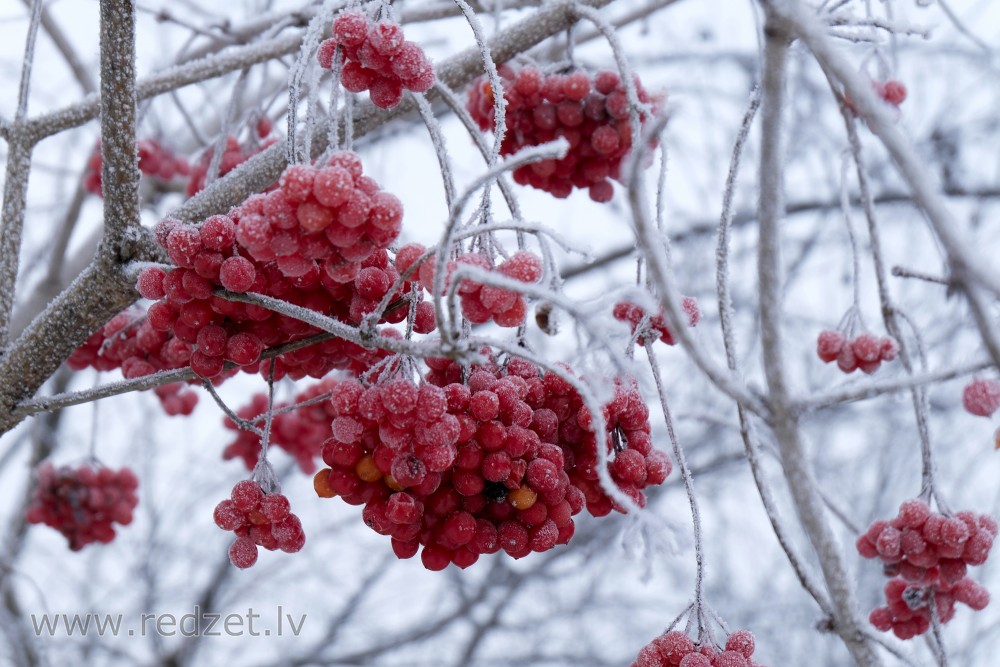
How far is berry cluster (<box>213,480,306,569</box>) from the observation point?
1034 mm

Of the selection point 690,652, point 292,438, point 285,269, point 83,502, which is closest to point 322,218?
point 285,269

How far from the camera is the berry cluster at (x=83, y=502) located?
6.68 ft

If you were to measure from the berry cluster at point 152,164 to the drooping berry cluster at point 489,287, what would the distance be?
152cm

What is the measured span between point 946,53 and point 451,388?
3073 mm

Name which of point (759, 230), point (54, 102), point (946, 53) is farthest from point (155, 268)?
point (946, 53)

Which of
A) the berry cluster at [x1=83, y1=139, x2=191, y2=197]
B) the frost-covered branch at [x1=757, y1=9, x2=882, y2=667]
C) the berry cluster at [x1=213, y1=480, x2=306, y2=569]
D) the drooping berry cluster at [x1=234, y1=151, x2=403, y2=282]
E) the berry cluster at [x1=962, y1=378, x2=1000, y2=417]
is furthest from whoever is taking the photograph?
the berry cluster at [x1=83, y1=139, x2=191, y2=197]

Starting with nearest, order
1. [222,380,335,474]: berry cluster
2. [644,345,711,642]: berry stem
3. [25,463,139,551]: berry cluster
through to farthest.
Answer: [644,345,711,642]: berry stem < [222,380,335,474]: berry cluster < [25,463,139,551]: berry cluster

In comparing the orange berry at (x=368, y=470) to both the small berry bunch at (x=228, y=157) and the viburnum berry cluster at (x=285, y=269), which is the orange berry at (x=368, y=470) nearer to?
the viburnum berry cluster at (x=285, y=269)

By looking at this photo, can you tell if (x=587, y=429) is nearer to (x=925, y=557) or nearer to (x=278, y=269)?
(x=278, y=269)

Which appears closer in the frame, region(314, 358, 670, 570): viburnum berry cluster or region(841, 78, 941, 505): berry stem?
region(314, 358, 670, 570): viburnum berry cluster

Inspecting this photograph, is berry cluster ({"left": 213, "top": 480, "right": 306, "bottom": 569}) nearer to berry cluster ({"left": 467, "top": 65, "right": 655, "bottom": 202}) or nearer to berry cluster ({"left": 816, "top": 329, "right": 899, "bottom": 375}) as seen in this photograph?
berry cluster ({"left": 467, "top": 65, "right": 655, "bottom": 202})

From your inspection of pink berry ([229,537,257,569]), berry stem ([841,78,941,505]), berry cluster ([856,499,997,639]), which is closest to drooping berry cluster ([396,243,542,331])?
pink berry ([229,537,257,569])

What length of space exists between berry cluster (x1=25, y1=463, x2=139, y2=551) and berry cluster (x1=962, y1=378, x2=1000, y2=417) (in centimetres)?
163

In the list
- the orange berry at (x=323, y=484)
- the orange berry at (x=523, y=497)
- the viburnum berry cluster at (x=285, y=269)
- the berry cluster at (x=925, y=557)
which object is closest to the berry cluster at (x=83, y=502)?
the viburnum berry cluster at (x=285, y=269)
